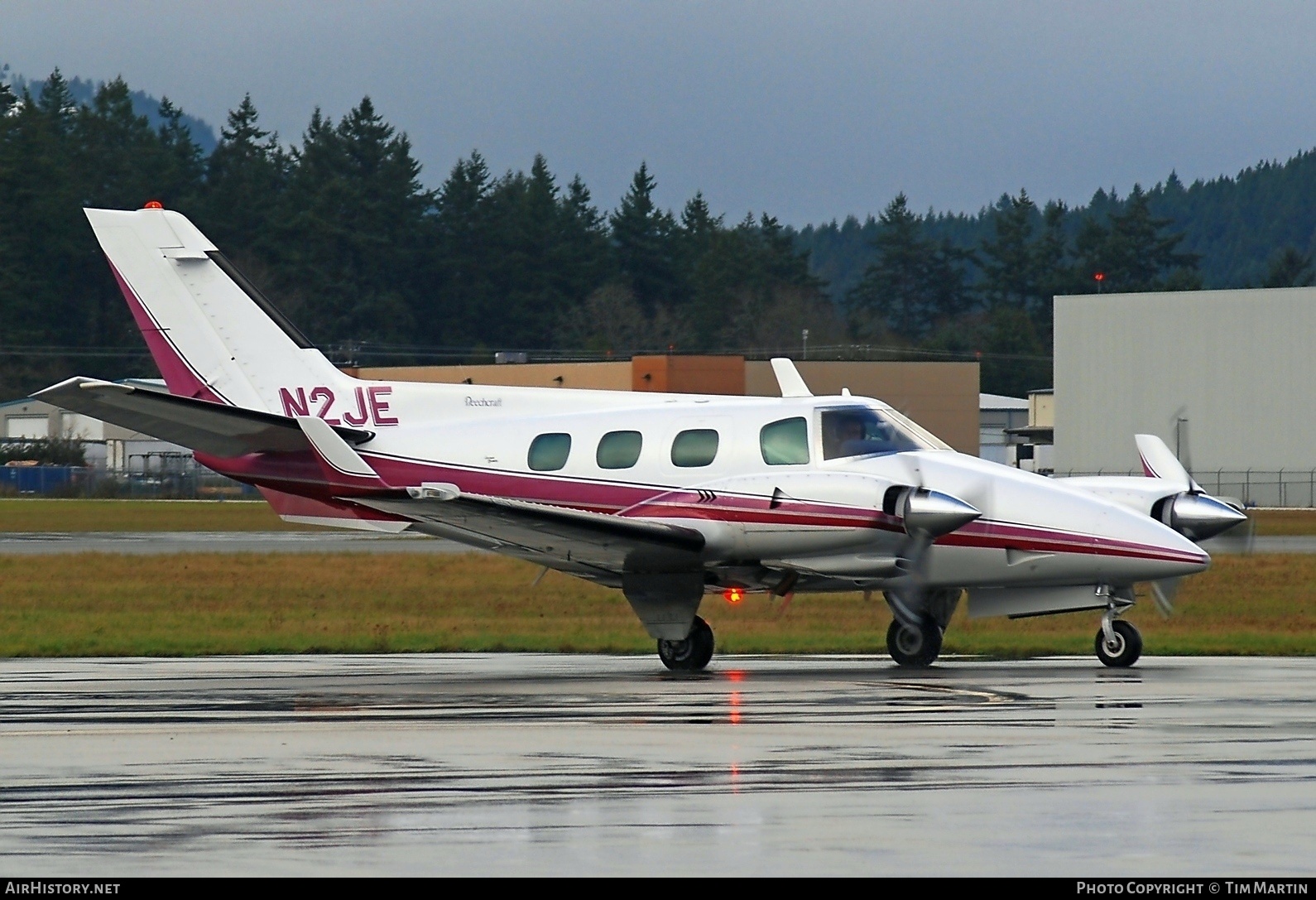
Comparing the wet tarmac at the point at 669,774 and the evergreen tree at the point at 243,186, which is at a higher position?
the evergreen tree at the point at 243,186

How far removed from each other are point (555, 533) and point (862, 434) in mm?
3199

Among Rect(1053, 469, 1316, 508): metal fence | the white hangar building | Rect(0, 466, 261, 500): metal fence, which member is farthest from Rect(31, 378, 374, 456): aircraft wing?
Rect(0, 466, 261, 500): metal fence

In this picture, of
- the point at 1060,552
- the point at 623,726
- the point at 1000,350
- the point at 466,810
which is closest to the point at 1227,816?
the point at 466,810

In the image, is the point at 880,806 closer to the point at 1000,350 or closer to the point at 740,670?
the point at 740,670


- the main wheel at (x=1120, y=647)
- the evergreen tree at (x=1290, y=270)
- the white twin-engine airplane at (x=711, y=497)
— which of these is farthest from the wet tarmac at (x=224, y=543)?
the evergreen tree at (x=1290, y=270)

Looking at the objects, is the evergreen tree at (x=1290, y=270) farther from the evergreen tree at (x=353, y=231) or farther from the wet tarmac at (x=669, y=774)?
the wet tarmac at (x=669, y=774)

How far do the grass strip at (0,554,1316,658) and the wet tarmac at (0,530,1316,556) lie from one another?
15.2 ft

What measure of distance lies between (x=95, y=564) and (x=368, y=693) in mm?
24074

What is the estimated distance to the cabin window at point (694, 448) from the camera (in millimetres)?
18453

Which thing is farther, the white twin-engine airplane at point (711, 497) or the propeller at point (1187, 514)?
the propeller at point (1187, 514)

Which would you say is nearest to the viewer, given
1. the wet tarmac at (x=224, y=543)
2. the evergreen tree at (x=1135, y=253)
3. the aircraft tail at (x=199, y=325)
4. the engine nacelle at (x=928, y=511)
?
the engine nacelle at (x=928, y=511)

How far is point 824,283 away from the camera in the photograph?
447 ft

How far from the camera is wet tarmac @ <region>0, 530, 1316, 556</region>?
4444 cm

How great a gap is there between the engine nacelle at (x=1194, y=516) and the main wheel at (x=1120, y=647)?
147 cm
